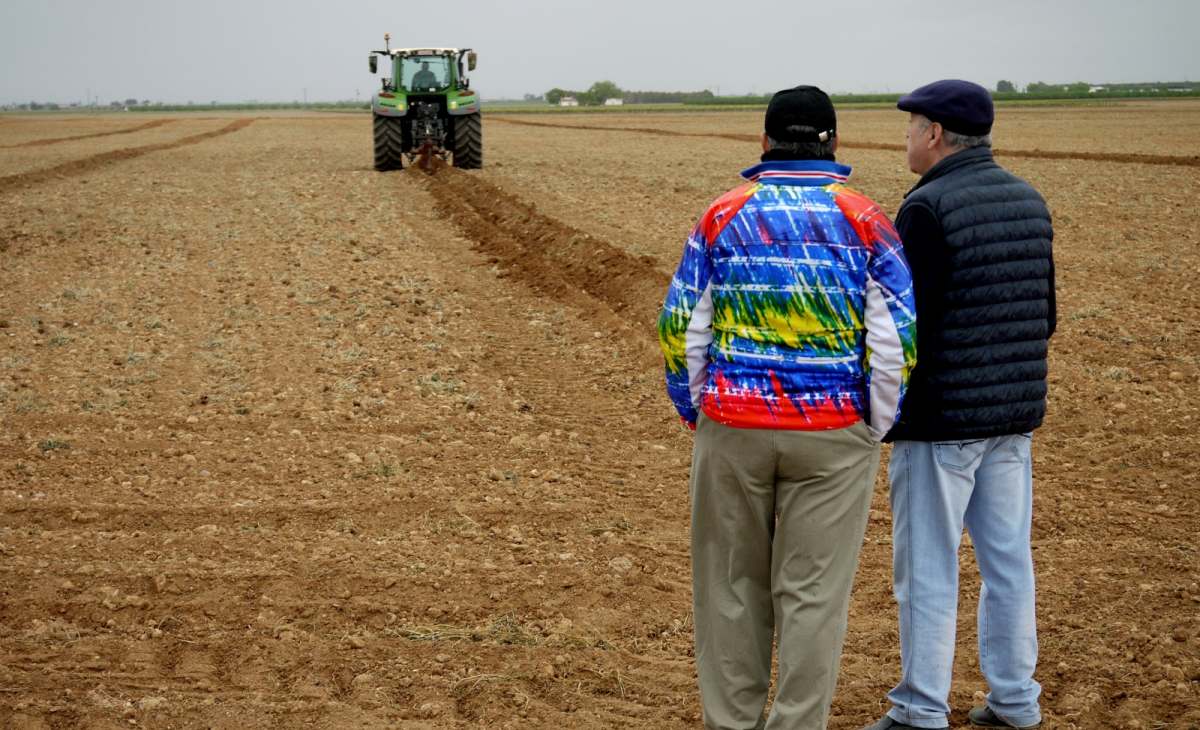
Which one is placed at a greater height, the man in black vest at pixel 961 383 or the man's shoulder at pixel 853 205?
the man's shoulder at pixel 853 205

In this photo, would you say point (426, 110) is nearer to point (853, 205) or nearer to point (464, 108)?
point (464, 108)

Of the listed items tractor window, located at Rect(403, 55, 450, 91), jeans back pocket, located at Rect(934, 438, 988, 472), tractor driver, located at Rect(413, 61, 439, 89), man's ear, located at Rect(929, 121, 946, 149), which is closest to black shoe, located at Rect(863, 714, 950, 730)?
jeans back pocket, located at Rect(934, 438, 988, 472)

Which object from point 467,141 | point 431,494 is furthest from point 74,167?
point 431,494

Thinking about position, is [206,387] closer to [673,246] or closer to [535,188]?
[673,246]

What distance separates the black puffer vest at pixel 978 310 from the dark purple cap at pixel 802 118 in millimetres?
408

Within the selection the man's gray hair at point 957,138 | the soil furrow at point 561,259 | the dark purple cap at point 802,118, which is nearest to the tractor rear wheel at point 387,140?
the soil furrow at point 561,259

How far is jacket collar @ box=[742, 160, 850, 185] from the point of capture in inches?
124

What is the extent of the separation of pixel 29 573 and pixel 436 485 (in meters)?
1.93

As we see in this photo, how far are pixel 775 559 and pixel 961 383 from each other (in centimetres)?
72

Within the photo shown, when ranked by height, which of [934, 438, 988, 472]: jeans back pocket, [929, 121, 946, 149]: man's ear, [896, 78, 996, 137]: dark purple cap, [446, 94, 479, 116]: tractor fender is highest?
[446, 94, 479, 116]: tractor fender

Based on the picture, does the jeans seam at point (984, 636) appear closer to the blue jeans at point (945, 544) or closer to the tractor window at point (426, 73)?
the blue jeans at point (945, 544)

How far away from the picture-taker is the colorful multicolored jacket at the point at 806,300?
311cm

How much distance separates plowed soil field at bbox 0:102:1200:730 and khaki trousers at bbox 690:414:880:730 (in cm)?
70

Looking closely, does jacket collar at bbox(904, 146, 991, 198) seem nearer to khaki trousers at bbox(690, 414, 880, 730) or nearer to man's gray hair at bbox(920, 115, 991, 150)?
man's gray hair at bbox(920, 115, 991, 150)
